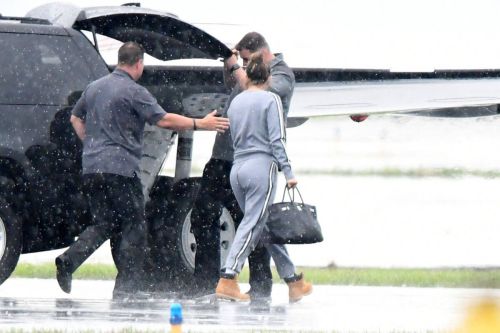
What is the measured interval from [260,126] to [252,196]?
505mm

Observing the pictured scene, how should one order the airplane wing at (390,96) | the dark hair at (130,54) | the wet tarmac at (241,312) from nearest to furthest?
the wet tarmac at (241,312)
the dark hair at (130,54)
the airplane wing at (390,96)

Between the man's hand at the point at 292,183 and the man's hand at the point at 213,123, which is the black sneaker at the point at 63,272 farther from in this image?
the man's hand at the point at 292,183

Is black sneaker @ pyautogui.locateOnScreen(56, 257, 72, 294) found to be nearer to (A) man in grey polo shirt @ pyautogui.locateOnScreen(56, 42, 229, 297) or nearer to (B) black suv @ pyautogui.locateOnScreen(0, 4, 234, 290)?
(A) man in grey polo shirt @ pyautogui.locateOnScreen(56, 42, 229, 297)

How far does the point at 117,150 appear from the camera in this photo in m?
12.8

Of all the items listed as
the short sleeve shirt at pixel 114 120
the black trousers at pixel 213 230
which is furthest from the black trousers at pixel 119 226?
the black trousers at pixel 213 230

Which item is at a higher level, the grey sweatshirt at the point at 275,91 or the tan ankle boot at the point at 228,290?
the grey sweatshirt at the point at 275,91

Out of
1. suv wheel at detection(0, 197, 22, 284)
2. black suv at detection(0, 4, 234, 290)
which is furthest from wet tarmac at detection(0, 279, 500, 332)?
black suv at detection(0, 4, 234, 290)

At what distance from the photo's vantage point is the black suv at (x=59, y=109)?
13.1m

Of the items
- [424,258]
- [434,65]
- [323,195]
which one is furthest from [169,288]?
[323,195]

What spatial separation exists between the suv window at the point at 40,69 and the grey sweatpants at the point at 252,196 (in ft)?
5.07

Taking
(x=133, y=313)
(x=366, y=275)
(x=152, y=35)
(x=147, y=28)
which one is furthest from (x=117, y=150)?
(x=366, y=275)

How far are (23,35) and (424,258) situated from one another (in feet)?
38.4

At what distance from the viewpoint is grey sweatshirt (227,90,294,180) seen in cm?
1253

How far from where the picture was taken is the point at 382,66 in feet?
68.0
